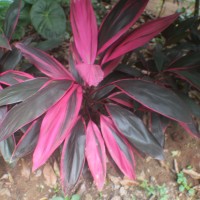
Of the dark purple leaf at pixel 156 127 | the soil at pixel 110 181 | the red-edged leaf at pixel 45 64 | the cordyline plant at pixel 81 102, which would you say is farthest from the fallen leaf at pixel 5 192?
the dark purple leaf at pixel 156 127

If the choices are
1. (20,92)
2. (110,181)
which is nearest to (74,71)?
(20,92)

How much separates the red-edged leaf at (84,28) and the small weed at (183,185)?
79 centimetres

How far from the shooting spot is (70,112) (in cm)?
104

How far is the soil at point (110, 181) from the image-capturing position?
55.0 inches

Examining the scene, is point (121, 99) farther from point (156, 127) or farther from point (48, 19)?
point (48, 19)

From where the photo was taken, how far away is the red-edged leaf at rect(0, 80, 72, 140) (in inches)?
39.0

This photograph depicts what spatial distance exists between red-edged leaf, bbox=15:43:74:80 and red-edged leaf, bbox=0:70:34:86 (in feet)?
0.41

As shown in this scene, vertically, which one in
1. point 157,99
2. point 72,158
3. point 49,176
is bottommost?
point 49,176

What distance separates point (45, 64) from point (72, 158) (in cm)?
38

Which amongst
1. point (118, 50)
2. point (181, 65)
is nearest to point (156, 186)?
point (181, 65)

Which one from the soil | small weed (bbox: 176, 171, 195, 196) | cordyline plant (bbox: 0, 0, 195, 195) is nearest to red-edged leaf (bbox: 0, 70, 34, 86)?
cordyline plant (bbox: 0, 0, 195, 195)

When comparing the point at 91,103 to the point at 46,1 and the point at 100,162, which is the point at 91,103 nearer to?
the point at 100,162

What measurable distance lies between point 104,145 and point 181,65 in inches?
20.7

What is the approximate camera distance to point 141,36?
3.59 feet
